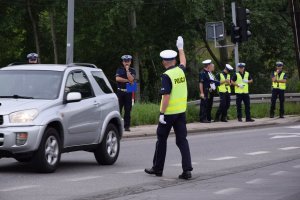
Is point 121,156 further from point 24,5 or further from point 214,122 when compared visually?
point 24,5

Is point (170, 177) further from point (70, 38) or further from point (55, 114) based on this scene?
point (70, 38)

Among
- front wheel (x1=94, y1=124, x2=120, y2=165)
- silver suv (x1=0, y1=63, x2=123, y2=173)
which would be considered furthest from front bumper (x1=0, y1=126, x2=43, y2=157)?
front wheel (x1=94, y1=124, x2=120, y2=165)

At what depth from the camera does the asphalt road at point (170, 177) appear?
10.7m

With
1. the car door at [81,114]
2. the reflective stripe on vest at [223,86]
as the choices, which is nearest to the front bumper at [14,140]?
the car door at [81,114]

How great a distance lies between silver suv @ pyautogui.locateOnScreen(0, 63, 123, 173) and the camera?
12578 mm

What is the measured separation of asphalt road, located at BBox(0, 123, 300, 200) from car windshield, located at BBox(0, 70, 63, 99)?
1151 millimetres

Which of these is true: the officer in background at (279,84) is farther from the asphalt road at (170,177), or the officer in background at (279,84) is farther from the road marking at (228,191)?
the road marking at (228,191)

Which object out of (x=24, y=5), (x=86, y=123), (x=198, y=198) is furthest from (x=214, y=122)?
(x=24, y=5)

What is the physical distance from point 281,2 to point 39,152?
41.9 metres

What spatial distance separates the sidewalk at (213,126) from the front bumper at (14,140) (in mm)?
9020

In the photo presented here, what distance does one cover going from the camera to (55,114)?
1302 cm

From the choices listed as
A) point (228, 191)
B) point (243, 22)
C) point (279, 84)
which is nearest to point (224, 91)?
point (243, 22)

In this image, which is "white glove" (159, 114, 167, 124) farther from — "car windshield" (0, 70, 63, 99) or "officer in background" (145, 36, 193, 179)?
"car windshield" (0, 70, 63, 99)

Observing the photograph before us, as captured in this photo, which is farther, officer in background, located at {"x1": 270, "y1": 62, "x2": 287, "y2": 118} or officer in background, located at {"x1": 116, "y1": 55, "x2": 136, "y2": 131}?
officer in background, located at {"x1": 270, "y1": 62, "x2": 287, "y2": 118}
